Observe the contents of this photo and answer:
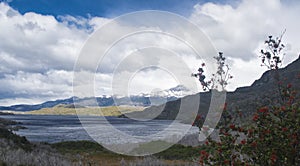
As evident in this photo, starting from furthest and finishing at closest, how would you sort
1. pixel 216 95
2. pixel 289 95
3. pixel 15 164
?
pixel 15 164
pixel 216 95
pixel 289 95

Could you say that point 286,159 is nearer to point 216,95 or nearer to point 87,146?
point 216,95

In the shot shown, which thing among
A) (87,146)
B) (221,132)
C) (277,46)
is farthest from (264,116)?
(87,146)

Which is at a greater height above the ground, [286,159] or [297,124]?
[297,124]

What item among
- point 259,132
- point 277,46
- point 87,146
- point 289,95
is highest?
point 277,46

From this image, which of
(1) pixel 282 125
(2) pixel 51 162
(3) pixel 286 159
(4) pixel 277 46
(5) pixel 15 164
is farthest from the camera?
(2) pixel 51 162

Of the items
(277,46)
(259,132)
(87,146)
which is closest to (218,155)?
(259,132)

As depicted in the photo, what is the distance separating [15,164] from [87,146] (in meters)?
21.2

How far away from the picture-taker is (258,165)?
6812 mm

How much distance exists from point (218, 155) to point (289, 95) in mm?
2835

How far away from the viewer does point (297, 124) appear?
6.46 meters

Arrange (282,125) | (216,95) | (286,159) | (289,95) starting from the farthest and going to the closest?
(216,95), (289,95), (282,125), (286,159)

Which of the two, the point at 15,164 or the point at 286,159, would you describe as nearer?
the point at 286,159

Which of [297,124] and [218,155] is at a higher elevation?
[297,124]

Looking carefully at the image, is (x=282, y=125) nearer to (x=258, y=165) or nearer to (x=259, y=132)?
(x=259, y=132)
